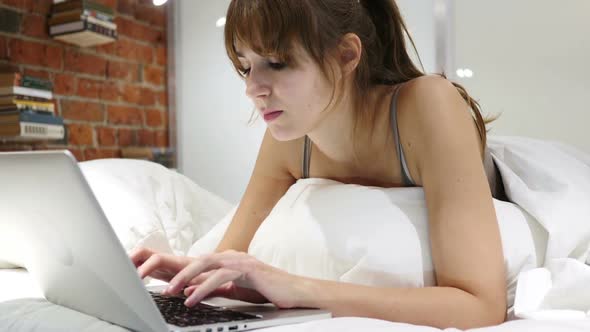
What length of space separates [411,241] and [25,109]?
165 cm

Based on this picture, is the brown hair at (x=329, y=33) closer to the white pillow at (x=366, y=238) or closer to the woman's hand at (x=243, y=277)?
the white pillow at (x=366, y=238)

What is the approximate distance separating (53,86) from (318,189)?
1710mm

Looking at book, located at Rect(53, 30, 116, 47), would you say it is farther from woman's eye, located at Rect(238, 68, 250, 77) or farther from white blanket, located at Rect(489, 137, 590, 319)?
white blanket, located at Rect(489, 137, 590, 319)

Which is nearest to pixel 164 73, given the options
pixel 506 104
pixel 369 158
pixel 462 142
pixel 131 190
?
pixel 131 190

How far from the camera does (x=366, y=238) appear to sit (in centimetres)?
94

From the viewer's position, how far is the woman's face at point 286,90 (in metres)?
1.05

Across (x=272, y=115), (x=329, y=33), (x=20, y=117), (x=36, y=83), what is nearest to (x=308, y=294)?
(x=272, y=115)

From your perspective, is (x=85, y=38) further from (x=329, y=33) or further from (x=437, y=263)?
(x=437, y=263)

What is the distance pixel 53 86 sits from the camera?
243cm

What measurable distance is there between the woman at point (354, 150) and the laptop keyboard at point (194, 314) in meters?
0.02

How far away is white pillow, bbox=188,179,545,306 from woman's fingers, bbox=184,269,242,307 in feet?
0.75

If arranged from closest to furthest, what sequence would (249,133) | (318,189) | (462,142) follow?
(462,142) < (318,189) < (249,133)

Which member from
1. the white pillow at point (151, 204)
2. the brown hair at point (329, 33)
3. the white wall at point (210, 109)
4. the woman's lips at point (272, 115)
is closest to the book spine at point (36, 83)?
the white pillow at point (151, 204)

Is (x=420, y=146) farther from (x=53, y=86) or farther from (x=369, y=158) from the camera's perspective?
(x=53, y=86)
